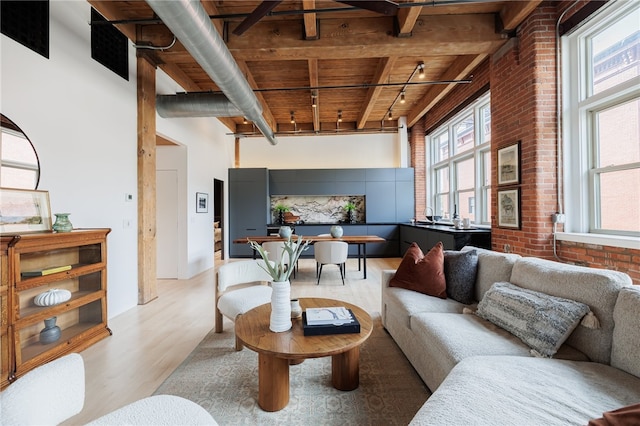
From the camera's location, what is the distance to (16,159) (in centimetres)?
217

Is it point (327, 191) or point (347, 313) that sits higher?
point (327, 191)

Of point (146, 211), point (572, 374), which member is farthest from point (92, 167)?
point (572, 374)

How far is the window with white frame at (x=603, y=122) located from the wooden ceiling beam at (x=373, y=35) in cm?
93

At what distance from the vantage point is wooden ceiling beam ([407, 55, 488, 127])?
425cm

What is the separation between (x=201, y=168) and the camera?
557 cm

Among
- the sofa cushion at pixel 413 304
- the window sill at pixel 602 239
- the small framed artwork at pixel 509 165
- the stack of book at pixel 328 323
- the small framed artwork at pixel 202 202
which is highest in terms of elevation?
the small framed artwork at pixel 509 165

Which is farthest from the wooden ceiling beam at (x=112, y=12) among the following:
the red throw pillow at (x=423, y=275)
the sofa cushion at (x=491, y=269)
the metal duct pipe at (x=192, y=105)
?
the sofa cushion at (x=491, y=269)

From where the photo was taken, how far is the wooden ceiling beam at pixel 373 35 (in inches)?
138

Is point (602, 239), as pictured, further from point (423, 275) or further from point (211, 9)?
point (211, 9)

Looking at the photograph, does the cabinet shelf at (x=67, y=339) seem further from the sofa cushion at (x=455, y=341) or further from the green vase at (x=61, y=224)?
the sofa cushion at (x=455, y=341)

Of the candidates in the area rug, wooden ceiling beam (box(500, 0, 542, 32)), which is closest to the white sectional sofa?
the area rug

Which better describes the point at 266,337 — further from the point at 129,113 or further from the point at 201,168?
the point at 201,168

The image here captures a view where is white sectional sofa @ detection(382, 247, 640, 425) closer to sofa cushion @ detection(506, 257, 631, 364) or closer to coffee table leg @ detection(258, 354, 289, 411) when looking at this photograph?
sofa cushion @ detection(506, 257, 631, 364)

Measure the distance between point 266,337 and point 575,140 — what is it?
3769mm
